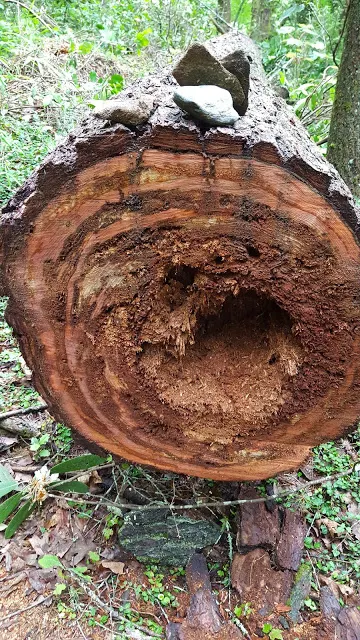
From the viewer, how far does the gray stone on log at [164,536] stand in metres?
1.78

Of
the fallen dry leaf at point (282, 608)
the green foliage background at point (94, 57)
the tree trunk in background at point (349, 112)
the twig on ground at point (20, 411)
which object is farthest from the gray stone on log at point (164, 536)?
the green foliage background at point (94, 57)

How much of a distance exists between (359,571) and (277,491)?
0.41m

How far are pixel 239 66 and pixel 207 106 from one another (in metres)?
0.32

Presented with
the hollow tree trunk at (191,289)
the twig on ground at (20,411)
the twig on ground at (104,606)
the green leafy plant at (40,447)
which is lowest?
the twig on ground at (104,606)

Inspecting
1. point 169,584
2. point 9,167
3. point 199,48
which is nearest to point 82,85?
point 9,167

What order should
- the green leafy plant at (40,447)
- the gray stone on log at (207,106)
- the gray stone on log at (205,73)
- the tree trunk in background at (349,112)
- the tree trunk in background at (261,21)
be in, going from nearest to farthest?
1. the gray stone on log at (207,106)
2. the gray stone on log at (205,73)
3. the green leafy plant at (40,447)
4. the tree trunk in background at (349,112)
5. the tree trunk in background at (261,21)

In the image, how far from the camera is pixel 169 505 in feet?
5.83

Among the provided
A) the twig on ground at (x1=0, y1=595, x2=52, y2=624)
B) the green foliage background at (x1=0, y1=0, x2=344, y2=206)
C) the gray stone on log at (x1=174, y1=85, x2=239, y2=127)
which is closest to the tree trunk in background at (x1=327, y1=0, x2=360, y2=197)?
the green foliage background at (x1=0, y1=0, x2=344, y2=206)

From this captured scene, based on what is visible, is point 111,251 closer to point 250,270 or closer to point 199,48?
point 250,270

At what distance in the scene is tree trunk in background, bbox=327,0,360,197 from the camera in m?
2.77

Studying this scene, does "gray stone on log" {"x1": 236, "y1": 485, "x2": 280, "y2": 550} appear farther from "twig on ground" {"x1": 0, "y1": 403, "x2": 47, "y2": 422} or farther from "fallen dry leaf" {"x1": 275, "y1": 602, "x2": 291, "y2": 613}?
"twig on ground" {"x1": 0, "y1": 403, "x2": 47, "y2": 422}

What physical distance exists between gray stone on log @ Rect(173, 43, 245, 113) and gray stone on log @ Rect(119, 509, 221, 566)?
1.50 metres

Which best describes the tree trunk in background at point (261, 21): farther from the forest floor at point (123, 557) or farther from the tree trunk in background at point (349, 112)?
the forest floor at point (123, 557)

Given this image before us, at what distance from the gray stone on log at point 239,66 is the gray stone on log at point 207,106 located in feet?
0.43
